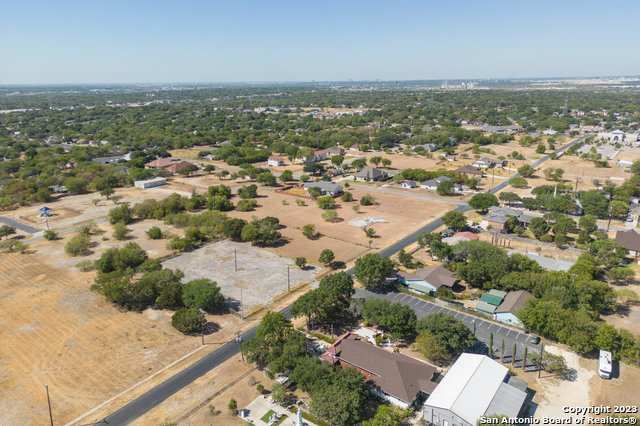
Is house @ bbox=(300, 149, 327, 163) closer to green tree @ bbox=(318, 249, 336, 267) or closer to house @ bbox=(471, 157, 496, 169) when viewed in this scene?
house @ bbox=(471, 157, 496, 169)

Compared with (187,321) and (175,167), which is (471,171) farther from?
(187,321)

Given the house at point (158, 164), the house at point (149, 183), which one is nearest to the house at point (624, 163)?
the house at point (149, 183)

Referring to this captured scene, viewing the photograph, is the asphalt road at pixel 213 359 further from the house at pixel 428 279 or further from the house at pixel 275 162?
the house at pixel 275 162

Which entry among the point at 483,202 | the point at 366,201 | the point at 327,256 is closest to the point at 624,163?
the point at 483,202

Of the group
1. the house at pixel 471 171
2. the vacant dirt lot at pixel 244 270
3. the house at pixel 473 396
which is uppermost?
the house at pixel 471 171

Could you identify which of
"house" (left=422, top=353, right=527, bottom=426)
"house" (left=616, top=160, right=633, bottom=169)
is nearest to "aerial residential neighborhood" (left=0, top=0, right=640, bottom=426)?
"house" (left=422, top=353, right=527, bottom=426)

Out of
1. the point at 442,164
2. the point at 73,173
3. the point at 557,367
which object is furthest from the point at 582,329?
the point at 73,173
